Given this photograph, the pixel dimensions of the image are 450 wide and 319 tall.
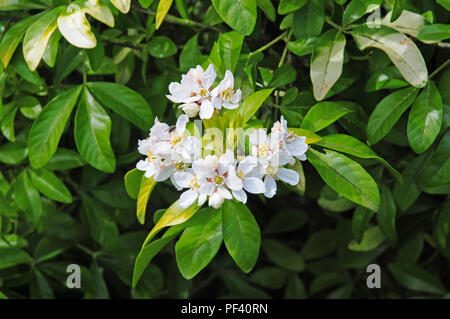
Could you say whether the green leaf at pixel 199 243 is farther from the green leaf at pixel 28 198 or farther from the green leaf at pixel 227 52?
the green leaf at pixel 28 198

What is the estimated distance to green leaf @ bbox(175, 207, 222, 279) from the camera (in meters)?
0.95

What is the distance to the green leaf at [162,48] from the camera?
4.17 feet

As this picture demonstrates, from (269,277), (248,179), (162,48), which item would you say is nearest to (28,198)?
(162,48)

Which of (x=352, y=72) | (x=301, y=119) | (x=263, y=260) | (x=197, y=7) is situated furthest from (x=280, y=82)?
(x=263, y=260)

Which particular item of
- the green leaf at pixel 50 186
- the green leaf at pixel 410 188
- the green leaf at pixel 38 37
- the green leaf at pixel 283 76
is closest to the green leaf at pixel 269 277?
the green leaf at pixel 410 188

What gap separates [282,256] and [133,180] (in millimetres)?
926

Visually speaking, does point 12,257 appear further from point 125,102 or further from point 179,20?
point 179,20

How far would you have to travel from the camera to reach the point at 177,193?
1.55 metres

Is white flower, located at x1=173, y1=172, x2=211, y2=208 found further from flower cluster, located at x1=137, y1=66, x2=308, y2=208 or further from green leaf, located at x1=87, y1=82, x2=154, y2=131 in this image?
green leaf, located at x1=87, y1=82, x2=154, y2=131

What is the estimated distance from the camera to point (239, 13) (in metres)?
1.00

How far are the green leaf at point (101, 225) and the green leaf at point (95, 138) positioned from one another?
0.35 m

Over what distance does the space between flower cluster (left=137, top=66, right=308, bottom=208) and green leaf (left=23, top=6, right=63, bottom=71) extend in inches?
13.3
